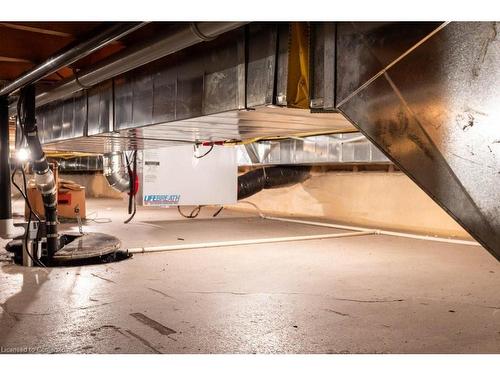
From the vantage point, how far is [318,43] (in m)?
1.79

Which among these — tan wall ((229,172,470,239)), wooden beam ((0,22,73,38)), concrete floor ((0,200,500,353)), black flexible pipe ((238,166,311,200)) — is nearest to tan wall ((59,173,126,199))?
tan wall ((229,172,470,239))

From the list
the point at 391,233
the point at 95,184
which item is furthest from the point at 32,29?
the point at 95,184

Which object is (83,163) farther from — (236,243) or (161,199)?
(236,243)

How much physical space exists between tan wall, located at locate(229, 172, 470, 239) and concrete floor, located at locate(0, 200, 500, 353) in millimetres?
1292

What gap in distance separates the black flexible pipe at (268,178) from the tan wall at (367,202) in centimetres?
31

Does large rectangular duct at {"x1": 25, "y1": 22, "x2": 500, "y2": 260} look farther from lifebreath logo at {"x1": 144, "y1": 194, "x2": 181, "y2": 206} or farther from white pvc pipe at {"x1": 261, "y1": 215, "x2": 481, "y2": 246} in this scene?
lifebreath logo at {"x1": 144, "y1": 194, "x2": 181, "y2": 206}

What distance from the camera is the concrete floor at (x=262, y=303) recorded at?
6.23ft

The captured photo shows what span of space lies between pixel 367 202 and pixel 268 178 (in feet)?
5.02

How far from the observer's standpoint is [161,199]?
5.70 m
